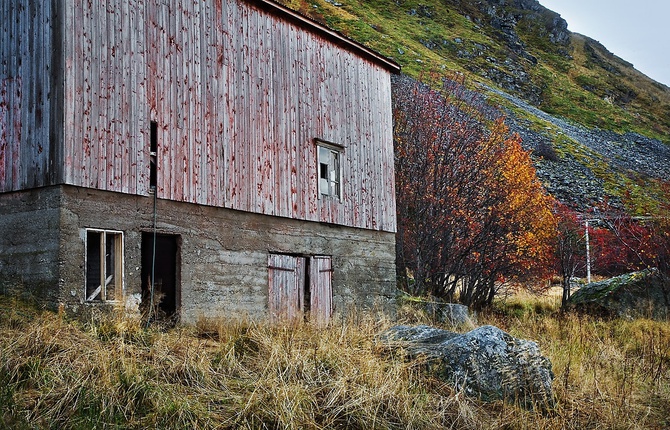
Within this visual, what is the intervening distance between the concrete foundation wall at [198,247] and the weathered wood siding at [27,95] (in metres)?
0.41

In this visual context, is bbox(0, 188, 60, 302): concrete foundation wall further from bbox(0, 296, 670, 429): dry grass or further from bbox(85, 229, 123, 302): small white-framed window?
bbox(85, 229, 123, 302): small white-framed window

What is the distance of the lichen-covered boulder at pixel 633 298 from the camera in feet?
67.9

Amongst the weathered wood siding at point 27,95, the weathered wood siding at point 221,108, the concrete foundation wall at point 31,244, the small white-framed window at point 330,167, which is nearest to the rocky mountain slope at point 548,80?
the weathered wood siding at point 221,108

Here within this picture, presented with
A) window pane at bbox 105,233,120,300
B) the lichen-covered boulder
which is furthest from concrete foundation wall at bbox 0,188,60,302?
the lichen-covered boulder

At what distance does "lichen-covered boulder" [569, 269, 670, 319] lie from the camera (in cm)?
2070

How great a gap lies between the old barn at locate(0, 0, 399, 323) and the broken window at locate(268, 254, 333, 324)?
0.12ft

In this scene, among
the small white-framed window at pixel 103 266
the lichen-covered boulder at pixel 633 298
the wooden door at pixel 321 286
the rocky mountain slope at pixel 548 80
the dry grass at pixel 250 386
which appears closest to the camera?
the dry grass at pixel 250 386

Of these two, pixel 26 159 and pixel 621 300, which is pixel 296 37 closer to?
pixel 26 159

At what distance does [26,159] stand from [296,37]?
685 centimetres

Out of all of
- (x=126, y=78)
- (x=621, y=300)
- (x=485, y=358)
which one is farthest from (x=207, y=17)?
(x=621, y=300)

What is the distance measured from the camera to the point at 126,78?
38.6ft

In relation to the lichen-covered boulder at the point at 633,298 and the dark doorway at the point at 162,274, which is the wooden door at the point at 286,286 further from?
the lichen-covered boulder at the point at 633,298

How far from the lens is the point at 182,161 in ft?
41.2

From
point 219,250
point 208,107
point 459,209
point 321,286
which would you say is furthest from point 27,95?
point 459,209
